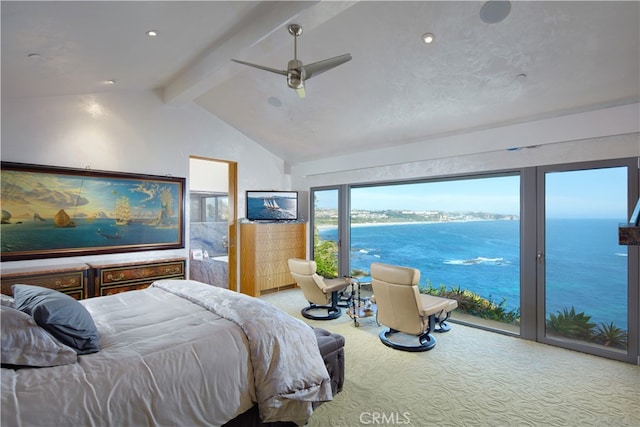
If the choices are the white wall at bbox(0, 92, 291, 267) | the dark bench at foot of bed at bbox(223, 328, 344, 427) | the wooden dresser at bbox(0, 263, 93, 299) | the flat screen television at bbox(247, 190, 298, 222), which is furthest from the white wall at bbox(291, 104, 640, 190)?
the wooden dresser at bbox(0, 263, 93, 299)

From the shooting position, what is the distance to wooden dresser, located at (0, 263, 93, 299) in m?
3.34

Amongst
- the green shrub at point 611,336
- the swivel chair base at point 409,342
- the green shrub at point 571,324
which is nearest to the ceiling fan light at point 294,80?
the swivel chair base at point 409,342

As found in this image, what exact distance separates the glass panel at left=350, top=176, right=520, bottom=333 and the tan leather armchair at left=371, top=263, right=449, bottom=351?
1.14 metres

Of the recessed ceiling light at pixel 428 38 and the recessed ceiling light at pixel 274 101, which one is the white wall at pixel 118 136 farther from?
the recessed ceiling light at pixel 428 38

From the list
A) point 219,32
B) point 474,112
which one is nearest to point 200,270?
point 219,32

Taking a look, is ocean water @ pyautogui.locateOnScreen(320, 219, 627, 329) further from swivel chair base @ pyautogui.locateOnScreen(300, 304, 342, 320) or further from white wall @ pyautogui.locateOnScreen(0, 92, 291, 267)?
white wall @ pyautogui.locateOnScreen(0, 92, 291, 267)

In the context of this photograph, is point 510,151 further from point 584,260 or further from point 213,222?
point 213,222

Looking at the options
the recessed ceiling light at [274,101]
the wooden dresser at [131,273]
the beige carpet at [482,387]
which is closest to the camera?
the beige carpet at [482,387]

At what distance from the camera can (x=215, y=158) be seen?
5.61 metres

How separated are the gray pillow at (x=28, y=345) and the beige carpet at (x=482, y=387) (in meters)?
1.63

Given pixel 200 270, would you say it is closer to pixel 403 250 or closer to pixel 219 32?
pixel 403 250

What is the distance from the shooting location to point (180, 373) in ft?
5.48

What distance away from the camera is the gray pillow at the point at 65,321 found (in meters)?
1.68

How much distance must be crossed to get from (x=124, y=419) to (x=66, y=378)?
0.33 m
